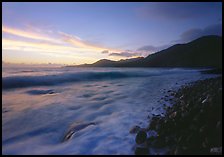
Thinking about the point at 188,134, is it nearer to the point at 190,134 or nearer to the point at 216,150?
the point at 190,134

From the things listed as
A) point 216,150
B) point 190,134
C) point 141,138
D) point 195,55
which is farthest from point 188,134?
point 195,55

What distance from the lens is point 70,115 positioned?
558 centimetres

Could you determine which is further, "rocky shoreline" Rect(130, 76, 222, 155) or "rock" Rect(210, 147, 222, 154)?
"rocky shoreline" Rect(130, 76, 222, 155)

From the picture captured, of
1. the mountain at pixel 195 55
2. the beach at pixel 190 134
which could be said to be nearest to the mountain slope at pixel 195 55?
the mountain at pixel 195 55

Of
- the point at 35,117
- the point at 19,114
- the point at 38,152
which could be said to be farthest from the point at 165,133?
the point at 19,114

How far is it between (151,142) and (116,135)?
2.80ft

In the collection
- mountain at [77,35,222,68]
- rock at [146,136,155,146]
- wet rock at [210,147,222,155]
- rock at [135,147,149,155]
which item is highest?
mountain at [77,35,222,68]

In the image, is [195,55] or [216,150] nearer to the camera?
[216,150]

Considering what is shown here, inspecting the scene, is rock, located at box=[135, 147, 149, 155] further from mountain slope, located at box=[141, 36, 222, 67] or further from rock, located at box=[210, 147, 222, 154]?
mountain slope, located at box=[141, 36, 222, 67]

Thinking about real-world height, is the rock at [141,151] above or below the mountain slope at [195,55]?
below

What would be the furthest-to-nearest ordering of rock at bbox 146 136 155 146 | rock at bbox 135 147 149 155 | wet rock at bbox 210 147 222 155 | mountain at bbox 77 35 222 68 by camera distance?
mountain at bbox 77 35 222 68
rock at bbox 146 136 155 146
rock at bbox 135 147 149 155
wet rock at bbox 210 147 222 155

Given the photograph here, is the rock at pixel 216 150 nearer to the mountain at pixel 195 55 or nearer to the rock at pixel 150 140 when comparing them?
the rock at pixel 150 140

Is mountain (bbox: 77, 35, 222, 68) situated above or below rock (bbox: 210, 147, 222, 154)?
above

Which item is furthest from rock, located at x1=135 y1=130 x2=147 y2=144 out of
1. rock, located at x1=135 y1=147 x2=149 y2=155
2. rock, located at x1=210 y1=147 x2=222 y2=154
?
rock, located at x1=210 y1=147 x2=222 y2=154
